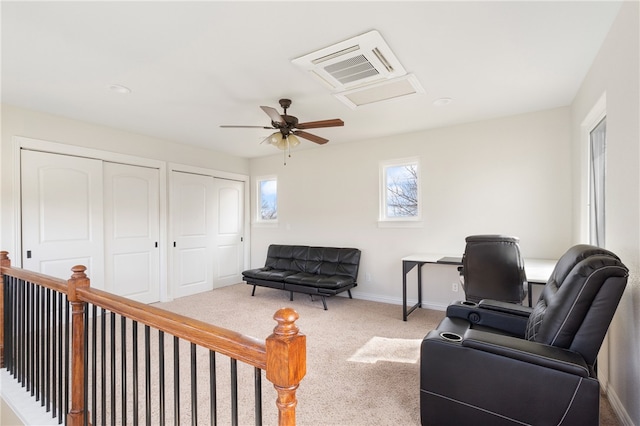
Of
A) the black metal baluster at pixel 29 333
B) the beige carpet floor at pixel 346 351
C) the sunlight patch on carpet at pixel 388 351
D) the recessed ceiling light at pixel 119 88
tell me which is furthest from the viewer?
the recessed ceiling light at pixel 119 88

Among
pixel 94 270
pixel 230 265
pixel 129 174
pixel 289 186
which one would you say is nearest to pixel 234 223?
pixel 230 265

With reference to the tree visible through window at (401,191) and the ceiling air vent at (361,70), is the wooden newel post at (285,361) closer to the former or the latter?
the ceiling air vent at (361,70)

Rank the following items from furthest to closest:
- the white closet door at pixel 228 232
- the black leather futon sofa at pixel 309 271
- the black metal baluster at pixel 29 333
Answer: the white closet door at pixel 228 232 → the black leather futon sofa at pixel 309 271 → the black metal baluster at pixel 29 333

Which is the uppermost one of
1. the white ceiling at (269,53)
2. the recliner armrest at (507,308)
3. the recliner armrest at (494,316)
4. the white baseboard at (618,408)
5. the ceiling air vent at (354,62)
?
the white ceiling at (269,53)

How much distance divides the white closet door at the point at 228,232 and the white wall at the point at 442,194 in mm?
914

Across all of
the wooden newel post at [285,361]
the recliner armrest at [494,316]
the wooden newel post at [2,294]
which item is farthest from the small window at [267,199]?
the wooden newel post at [285,361]

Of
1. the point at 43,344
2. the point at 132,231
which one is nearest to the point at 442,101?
the point at 43,344

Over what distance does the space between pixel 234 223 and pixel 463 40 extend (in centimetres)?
491

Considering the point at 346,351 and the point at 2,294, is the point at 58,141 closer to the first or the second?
the point at 2,294

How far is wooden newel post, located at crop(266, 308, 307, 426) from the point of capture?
0.90 m

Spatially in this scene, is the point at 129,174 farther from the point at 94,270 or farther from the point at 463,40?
the point at 463,40

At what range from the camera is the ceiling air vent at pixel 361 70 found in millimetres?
2252

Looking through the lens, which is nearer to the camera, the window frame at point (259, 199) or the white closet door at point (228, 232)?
the white closet door at point (228, 232)

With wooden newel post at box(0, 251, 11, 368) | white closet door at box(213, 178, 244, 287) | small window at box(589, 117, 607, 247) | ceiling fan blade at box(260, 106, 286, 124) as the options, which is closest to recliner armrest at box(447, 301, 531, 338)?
small window at box(589, 117, 607, 247)
